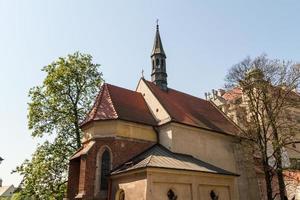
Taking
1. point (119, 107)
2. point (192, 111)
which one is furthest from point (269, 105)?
point (119, 107)

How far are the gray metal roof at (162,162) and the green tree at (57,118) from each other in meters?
6.73

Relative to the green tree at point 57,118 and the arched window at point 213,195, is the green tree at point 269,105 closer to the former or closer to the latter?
the arched window at point 213,195

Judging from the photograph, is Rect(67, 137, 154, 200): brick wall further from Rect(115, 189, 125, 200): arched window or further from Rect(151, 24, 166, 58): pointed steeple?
Rect(151, 24, 166, 58): pointed steeple

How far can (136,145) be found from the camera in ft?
59.7

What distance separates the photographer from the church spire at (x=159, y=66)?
2425 centimetres

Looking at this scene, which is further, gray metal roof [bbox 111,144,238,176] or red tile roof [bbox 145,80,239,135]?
red tile roof [bbox 145,80,239,135]

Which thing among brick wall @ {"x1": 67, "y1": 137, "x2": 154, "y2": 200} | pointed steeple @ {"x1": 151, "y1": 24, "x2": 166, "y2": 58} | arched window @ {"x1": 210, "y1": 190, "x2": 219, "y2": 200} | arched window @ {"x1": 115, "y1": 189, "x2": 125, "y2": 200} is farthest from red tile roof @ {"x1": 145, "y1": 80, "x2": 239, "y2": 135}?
arched window @ {"x1": 115, "y1": 189, "x2": 125, "y2": 200}

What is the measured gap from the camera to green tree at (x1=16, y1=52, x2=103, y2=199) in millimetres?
20609

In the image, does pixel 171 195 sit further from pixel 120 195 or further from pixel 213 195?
pixel 213 195

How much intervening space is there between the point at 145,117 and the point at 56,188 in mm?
Answer: 8170

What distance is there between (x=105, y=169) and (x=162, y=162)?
3.70 meters

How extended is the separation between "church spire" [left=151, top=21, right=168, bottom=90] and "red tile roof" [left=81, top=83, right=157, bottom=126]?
3.03 meters

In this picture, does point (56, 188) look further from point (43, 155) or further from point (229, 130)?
point (229, 130)

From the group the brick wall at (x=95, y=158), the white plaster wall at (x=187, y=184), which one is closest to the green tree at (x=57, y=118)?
the brick wall at (x=95, y=158)
